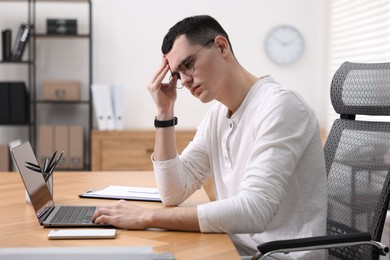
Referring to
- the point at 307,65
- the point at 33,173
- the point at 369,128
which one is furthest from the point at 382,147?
the point at 307,65

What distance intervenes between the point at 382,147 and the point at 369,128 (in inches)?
4.3

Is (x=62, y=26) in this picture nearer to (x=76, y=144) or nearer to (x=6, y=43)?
(x=6, y=43)

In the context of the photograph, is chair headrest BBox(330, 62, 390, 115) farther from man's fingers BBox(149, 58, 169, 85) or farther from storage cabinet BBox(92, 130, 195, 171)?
storage cabinet BBox(92, 130, 195, 171)

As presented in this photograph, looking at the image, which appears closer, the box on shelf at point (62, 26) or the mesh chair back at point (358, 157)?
the mesh chair back at point (358, 157)

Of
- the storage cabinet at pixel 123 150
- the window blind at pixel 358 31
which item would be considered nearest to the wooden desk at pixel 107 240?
the window blind at pixel 358 31

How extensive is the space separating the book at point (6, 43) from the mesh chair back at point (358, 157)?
10.4ft

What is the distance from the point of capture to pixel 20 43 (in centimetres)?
454

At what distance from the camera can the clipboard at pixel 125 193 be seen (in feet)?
6.52

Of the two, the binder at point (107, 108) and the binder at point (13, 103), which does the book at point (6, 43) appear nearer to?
the binder at point (13, 103)

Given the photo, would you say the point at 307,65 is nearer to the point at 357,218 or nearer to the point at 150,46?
the point at 150,46

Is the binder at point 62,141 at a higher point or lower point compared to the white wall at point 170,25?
lower

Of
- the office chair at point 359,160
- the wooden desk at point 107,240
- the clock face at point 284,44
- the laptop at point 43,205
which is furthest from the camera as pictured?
the clock face at point 284,44

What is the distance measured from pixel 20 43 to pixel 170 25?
1.18 m

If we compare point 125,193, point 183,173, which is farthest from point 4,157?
point 183,173
